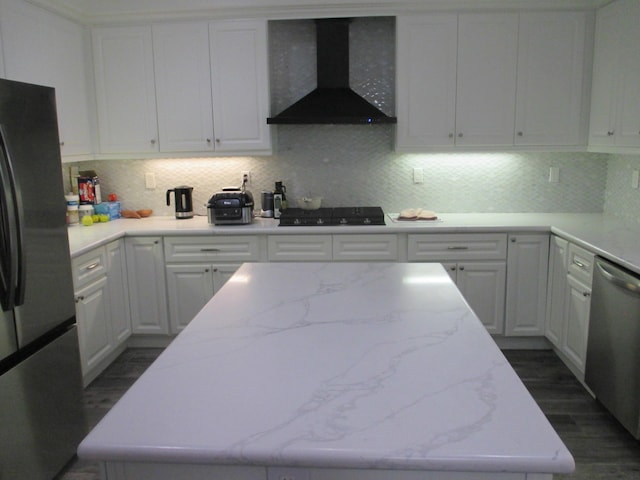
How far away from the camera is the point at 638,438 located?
2.54m

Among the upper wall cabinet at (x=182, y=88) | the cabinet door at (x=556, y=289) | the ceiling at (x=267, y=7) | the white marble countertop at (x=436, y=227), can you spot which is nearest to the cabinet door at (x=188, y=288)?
the white marble countertop at (x=436, y=227)

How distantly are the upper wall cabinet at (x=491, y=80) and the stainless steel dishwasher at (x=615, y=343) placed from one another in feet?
4.21

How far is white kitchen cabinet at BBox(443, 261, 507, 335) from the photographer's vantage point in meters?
3.72

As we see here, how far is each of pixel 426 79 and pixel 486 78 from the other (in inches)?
16.4

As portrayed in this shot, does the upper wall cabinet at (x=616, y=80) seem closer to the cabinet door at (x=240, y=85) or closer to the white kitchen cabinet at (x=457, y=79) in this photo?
the white kitchen cabinet at (x=457, y=79)

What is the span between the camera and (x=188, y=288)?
386 cm

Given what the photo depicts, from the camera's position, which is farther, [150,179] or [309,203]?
[150,179]

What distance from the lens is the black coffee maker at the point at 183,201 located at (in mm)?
4098

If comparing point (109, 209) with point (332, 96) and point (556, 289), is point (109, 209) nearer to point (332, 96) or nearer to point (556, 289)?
point (332, 96)

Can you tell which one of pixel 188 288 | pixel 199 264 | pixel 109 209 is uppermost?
pixel 109 209

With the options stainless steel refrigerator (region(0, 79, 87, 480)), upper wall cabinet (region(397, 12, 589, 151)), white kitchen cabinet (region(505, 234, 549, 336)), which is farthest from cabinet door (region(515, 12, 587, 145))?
stainless steel refrigerator (region(0, 79, 87, 480))

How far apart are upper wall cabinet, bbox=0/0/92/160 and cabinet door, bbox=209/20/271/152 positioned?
3.06 ft

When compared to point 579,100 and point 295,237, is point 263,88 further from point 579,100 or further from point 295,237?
point 579,100

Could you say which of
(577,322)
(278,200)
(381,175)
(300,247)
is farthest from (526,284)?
(278,200)
